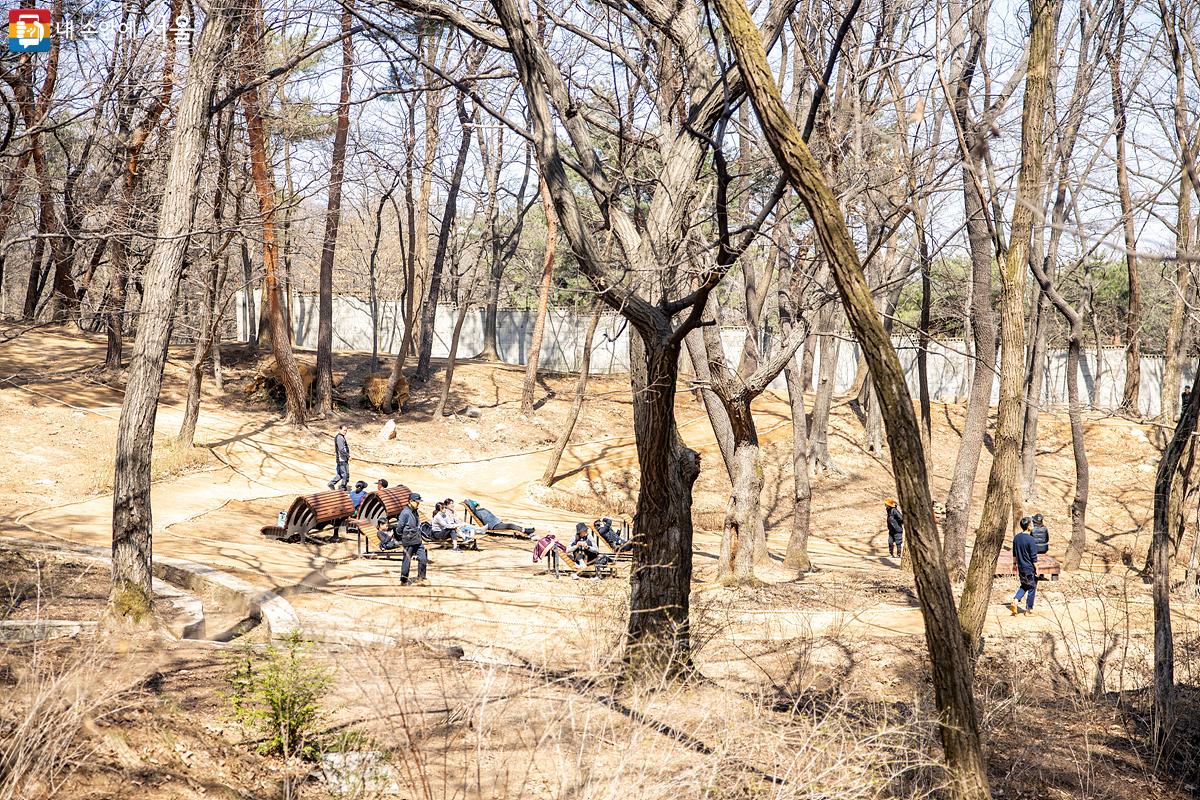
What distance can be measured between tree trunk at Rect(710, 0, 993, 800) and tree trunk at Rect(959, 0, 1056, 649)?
109 inches

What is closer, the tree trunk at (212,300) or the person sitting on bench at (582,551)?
the person sitting on bench at (582,551)

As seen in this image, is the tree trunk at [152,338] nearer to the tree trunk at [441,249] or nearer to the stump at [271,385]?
the stump at [271,385]

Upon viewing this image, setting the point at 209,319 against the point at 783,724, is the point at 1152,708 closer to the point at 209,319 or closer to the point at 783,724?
the point at 783,724

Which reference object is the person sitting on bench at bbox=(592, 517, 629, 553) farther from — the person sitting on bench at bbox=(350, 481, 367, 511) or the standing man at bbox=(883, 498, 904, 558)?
the standing man at bbox=(883, 498, 904, 558)

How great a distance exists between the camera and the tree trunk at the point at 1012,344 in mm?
7548

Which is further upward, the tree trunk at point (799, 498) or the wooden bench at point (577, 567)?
the tree trunk at point (799, 498)

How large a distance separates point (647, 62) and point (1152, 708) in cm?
665

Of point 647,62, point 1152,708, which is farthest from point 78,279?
point 1152,708

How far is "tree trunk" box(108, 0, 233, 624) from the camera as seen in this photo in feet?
26.6

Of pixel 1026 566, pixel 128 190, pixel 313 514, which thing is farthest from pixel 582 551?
pixel 128 190

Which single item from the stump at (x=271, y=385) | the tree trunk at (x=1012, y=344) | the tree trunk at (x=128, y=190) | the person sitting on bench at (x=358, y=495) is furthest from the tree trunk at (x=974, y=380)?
the stump at (x=271, y=385)

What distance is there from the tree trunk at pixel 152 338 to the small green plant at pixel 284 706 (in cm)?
346

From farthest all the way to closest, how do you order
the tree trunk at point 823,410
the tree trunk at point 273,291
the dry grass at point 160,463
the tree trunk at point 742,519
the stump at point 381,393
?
the stump at point 381,393 → the tree trunk at point 823,410 → the tree trunk at point 273,291 → the dry grass at point 160,463 → the tree trunk at point 742,519

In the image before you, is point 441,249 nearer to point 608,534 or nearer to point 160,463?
point 160,463
